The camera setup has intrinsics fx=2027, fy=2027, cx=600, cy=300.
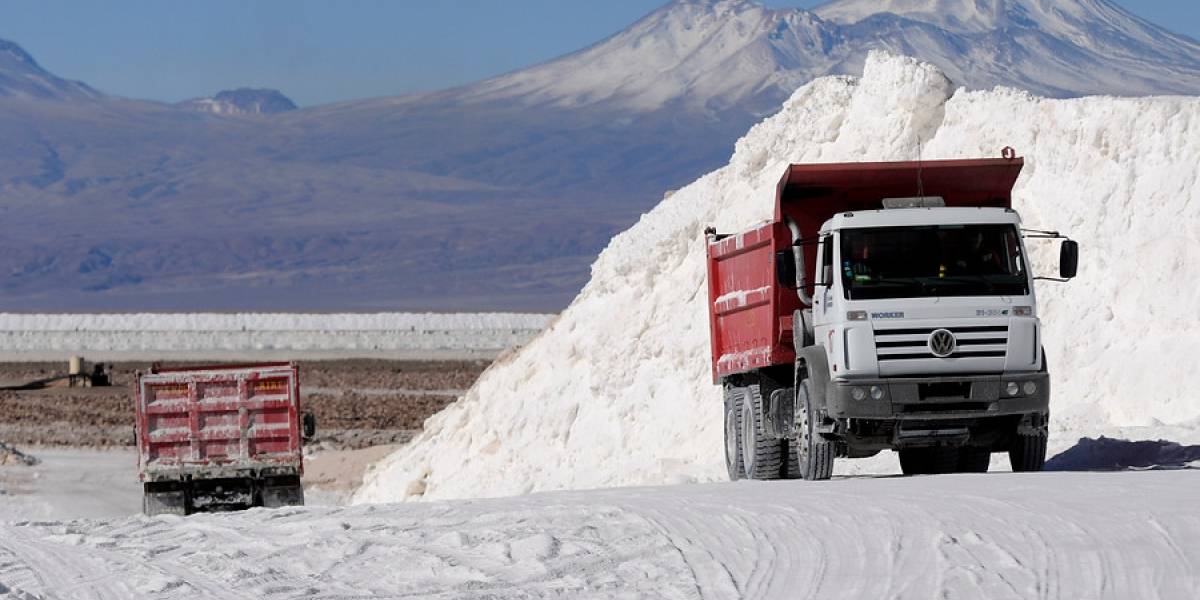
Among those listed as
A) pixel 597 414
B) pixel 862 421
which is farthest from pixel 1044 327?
pixel 862 421

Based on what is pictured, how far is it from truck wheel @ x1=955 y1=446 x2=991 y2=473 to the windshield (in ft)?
8.66

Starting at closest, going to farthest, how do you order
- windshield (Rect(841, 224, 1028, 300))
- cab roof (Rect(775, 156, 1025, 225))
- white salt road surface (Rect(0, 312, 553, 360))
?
1. windshield (Rect(841, 224, 1028, 300))
2. cab roof (Rect(775, 156, 1025, 225))
3. white salt road surface (Rect(0, 312, 553, 360))

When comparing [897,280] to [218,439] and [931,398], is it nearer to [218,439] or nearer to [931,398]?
[931,398]

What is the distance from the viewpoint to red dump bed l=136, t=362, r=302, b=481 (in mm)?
22219

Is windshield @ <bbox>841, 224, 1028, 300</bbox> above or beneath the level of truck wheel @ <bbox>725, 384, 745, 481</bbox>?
above

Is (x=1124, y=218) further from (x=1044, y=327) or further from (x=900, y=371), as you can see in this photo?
(x=900, y=371)

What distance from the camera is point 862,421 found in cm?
1736

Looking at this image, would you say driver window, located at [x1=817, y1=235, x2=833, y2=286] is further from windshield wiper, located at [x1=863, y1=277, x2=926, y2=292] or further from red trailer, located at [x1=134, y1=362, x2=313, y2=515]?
red trailer, located at [x1=134, y1=362, x2=313, y2=515]

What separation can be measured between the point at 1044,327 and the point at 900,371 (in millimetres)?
8613

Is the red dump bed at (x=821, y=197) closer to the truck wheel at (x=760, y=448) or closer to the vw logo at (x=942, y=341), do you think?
the truck wheel at (x=760, y=448)

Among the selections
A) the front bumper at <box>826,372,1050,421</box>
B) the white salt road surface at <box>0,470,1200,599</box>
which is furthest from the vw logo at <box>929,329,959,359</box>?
the white salt road surface at <box>0,470,1200,599</box>

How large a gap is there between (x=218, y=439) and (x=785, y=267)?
7780mm

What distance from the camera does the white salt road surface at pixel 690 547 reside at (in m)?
12.5

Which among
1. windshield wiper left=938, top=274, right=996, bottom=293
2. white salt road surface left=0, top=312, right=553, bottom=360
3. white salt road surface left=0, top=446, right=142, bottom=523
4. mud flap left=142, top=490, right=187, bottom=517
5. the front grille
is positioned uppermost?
white salt road surface left=0, top=312, right=553, bottom=360
